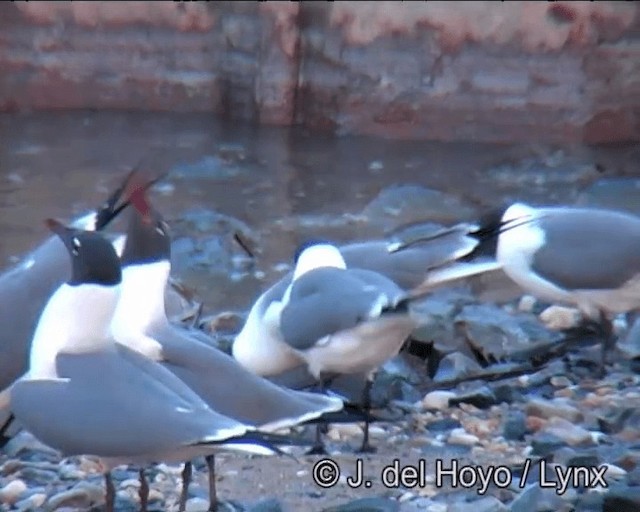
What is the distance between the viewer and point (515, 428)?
479cm

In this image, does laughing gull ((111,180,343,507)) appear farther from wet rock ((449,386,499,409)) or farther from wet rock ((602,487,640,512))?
wet rock ((449,386,499,409))

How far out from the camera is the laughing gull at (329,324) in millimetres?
4621

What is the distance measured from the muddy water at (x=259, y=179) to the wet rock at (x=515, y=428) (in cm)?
308

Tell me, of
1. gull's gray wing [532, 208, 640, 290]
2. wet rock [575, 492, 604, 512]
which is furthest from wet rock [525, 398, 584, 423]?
wet rock [575, 492, 604, 512]

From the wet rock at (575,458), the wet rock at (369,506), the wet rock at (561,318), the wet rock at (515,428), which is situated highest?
the wet rock at (369,506)

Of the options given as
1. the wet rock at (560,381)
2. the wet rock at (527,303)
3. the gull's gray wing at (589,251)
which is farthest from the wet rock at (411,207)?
the wet rock at (560,381)

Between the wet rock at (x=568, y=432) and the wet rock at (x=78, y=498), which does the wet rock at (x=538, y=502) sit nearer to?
the wet rock at (x=568, y=432)

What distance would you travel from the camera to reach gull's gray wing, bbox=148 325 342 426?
3.98m

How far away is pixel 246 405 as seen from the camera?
4039mm

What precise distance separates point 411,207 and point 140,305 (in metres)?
4.96

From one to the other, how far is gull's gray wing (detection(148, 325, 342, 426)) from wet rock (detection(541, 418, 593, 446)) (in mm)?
977

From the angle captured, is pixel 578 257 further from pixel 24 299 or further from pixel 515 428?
pixel 24 299

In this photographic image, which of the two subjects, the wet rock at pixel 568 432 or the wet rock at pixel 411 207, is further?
the wet rock at pixel 411 207

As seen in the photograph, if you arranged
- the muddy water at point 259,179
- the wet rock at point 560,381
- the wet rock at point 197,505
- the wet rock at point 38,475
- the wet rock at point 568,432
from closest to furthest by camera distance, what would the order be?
the wet rock at point 197,505, the wet rock at point 38,475, the wet rock at point 568,432, the wet rock at point 560,381, the muddy water at point 259,179
